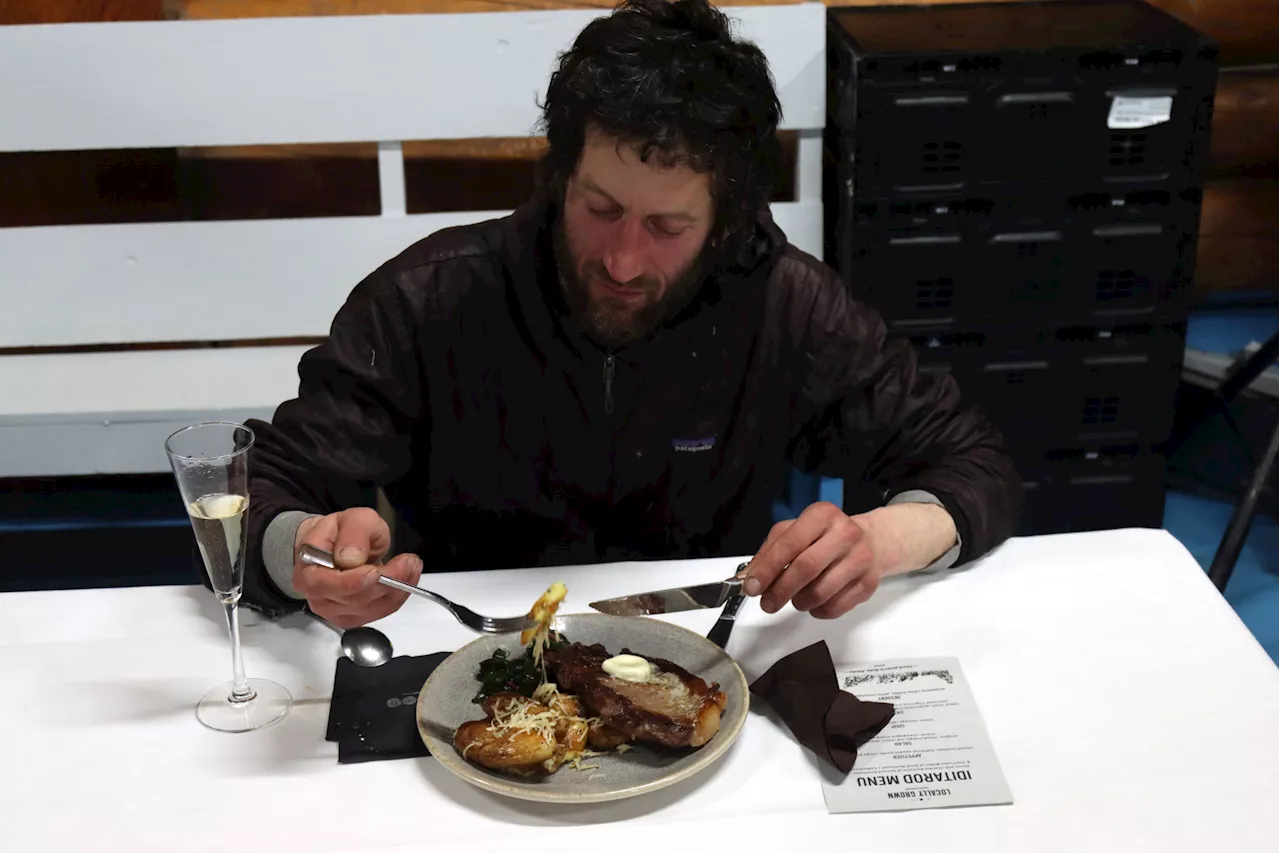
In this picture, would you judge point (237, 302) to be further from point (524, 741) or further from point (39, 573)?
point (524, 741)

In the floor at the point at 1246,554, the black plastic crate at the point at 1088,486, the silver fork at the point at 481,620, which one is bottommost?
the floor at the point at 1246,554

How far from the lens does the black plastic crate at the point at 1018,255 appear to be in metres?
2.56

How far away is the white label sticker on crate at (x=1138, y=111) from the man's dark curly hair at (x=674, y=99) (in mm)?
1247

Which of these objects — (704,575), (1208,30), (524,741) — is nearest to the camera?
(524,741)

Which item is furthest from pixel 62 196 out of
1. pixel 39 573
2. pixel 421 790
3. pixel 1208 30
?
pixel 1208 30

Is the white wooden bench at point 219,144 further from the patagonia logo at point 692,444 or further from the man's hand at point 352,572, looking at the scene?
the man's hand at point 352,572

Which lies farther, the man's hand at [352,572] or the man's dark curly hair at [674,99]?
the man's dark curly hair at [674,99]

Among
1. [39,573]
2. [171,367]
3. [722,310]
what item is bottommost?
[39,573]

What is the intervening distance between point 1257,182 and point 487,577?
9.21ft

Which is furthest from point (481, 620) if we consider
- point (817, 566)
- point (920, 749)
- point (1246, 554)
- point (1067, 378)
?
point (1246, 554)

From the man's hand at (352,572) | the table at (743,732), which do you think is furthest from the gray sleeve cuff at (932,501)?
the man's hand at (352,572)

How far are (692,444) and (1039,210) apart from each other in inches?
50.2

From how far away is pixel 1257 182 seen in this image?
3340mm

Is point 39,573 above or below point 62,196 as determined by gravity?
below
